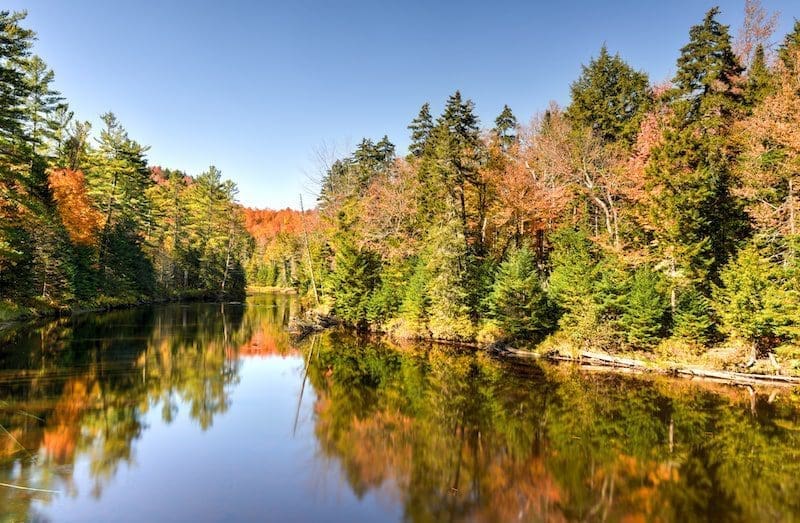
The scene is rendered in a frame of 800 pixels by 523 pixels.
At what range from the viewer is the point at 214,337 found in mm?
30391

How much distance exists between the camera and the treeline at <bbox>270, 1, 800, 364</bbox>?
68.9ft

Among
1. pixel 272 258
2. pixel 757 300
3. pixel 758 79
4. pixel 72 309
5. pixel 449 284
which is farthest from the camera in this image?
pixel 272 258

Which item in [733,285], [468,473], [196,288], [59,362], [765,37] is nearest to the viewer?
[468,473]

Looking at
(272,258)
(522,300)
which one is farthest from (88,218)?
(272,258)

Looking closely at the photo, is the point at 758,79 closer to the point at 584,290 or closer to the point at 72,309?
the point at 584,290

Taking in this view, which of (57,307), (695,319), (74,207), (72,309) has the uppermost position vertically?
(74,207)

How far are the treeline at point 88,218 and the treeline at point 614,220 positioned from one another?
20.3 metres

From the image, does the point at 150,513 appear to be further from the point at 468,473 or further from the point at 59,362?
the point at 59,362

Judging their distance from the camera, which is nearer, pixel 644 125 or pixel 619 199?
pixel 644 125

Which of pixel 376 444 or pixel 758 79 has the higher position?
pixel 758 79

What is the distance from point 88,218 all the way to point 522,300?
38227 mm

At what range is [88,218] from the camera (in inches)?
1607

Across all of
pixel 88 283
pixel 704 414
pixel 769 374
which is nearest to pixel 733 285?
pixel 769 374

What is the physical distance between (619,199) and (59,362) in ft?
109
